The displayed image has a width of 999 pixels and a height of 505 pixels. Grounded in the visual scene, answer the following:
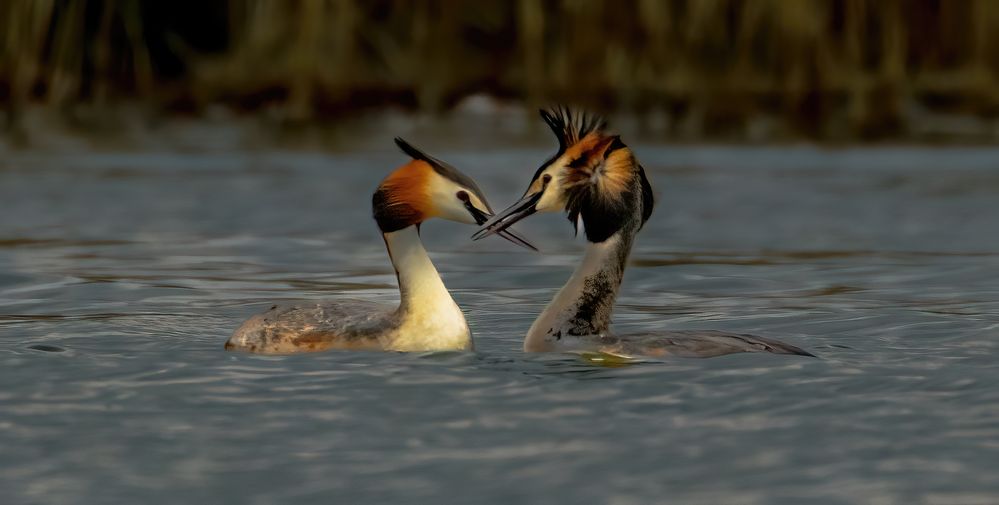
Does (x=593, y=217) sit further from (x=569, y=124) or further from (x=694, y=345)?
(x=694, y=345)

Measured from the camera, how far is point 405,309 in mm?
7227

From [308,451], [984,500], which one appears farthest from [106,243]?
[984,500]

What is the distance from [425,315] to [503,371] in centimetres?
56

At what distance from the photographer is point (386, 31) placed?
52.2 ft

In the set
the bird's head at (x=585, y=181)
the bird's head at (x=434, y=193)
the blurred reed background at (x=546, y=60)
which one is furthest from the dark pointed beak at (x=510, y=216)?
the blurred reed background at (x=546, y=60)

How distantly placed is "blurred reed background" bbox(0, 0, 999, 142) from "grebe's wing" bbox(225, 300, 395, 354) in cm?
776

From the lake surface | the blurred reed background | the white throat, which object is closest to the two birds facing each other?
the white throat

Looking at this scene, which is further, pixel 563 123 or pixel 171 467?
pixel 563 123

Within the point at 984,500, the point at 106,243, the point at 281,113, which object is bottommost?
the point at 984,500

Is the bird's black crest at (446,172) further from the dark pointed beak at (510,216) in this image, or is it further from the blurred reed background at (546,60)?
the blurred reed background at (546,60)

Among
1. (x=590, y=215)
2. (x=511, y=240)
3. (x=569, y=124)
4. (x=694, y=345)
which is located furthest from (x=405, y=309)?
(x=694, y=345)

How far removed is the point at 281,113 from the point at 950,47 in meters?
5.58

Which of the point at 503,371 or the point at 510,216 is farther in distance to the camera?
the point at 510,216

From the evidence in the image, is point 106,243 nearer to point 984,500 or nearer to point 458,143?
point 458,143
